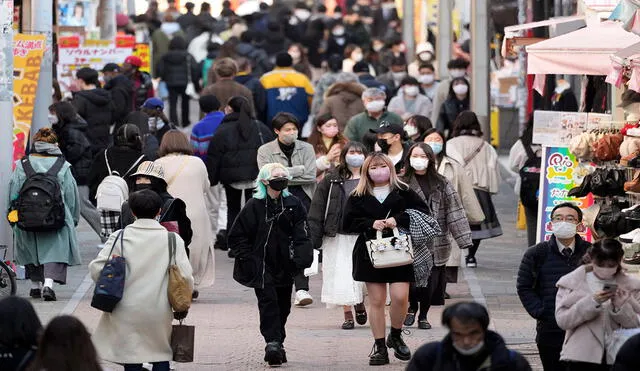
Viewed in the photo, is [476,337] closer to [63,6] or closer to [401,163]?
[401,163]

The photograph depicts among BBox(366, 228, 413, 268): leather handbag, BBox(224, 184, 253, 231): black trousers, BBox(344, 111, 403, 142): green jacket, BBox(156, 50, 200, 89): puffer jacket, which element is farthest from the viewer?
BBox(156, 50, 200, 89): puffer jacket

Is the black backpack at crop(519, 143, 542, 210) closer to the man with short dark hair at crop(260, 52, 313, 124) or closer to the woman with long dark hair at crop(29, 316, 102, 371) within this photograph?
the man with short dark hair at crop(260, 52, 313, 124)

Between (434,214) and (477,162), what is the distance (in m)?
3.16

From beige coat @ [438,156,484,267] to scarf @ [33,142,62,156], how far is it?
133 inches

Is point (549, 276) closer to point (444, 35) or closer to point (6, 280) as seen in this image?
point (6, 280)

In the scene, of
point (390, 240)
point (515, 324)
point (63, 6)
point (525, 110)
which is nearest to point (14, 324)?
point (390, 240)

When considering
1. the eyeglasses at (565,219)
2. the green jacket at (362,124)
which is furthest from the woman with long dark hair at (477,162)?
the eyeglasses at (565,219)

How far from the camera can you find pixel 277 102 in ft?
76.9

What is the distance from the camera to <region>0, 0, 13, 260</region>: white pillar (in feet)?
53.0

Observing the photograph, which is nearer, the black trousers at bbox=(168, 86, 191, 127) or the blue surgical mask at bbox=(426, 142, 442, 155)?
the blue surgical mask at bbox=(426, 142, 442, 155)

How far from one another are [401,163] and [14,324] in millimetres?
7810

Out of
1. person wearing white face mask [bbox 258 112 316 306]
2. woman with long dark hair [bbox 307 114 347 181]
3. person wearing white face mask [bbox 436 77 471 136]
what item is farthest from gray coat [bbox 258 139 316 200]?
person wearing white face mask [bbox 436 77 471 136]

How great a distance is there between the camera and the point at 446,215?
1463 cm

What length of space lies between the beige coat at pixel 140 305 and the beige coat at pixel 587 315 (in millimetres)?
2238
